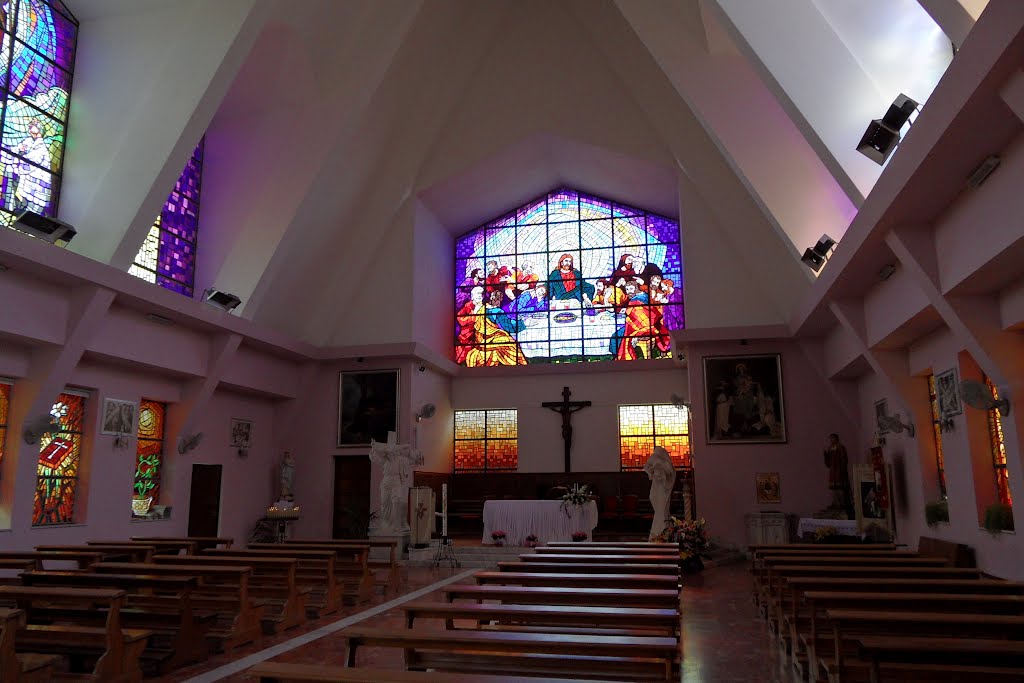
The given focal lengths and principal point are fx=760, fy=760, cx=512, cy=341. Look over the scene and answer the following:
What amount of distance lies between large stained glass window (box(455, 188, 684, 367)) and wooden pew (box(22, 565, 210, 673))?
1243cm

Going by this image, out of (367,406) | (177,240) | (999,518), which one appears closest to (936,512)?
(999,518)

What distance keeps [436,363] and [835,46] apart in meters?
10.2

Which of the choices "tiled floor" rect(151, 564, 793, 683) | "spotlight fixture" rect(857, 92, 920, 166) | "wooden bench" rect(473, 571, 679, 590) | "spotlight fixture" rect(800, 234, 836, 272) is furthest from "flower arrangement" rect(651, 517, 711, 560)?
"spotlight fixture" rect(857, 92, 920, 166)

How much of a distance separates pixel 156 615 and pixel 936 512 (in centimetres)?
857

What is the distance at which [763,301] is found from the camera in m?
14.2

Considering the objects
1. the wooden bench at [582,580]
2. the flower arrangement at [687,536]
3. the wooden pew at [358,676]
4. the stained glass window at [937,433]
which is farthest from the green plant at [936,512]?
the wooden pew at [358,676]

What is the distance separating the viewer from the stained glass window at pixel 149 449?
11828 mm

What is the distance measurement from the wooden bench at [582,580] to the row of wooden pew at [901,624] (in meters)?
0.94

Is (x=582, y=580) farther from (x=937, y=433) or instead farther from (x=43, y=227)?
(x=43, y=227)

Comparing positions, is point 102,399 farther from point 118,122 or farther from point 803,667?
point 803,667

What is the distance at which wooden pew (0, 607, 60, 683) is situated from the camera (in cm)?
434

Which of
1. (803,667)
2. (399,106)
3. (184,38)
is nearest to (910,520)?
(803,667)

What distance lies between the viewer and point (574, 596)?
5059 mm

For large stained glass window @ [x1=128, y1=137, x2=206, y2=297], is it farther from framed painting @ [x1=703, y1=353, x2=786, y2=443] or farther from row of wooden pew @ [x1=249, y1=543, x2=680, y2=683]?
framed painting @ [x1=703, y1=353, x2=786, y2=443]
